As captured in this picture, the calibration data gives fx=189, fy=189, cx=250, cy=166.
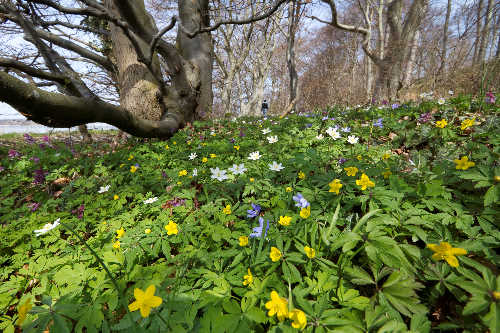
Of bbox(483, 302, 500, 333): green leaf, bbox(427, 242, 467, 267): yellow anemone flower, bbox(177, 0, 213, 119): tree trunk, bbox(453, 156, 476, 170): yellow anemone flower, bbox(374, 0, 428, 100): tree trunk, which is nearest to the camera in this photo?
bbox(483, 302, 500, 333): green leaf

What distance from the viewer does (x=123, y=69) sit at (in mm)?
4559

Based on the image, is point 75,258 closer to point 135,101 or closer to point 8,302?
point 8,302

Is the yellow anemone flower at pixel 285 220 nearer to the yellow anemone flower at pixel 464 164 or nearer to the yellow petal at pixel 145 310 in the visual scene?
the yellow petal at pixel 145 310

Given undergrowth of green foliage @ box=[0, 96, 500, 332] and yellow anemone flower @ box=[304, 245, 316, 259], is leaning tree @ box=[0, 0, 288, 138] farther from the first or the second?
yellow anemone flower @ box=[304, 245, 316, 259]

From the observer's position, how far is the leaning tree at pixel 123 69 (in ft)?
7.63

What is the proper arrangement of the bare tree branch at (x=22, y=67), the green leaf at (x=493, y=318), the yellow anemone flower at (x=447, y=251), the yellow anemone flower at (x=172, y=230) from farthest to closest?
the bare tree branch at (x=22, y=67) → the yellow anemone flower at (x=172, y=230) → the yellow anemone flower at (x=447, y=251) → the green leaf at (x=493, y=318)

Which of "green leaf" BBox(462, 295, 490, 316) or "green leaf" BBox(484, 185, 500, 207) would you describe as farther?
"green leaf" BBox(484, 185, 500, 207)

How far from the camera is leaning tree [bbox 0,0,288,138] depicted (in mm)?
2324

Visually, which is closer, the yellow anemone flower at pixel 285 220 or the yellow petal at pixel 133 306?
the yellow petal at pixel 133 306

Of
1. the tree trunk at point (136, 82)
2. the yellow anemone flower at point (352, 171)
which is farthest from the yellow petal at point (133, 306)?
the tree trunk at point (136, 82)

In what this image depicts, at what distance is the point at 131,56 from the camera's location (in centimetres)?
446

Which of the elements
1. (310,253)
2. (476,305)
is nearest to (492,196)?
(476,305)

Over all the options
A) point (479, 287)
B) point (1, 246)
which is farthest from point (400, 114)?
point (1, 246)

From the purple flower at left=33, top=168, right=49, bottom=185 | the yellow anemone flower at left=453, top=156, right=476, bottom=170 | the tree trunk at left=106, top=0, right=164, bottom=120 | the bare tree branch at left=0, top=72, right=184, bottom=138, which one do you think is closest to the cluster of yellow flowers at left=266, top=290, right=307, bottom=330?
the yellow anemone flower at left=453, top=156, right=476, bottom=170
